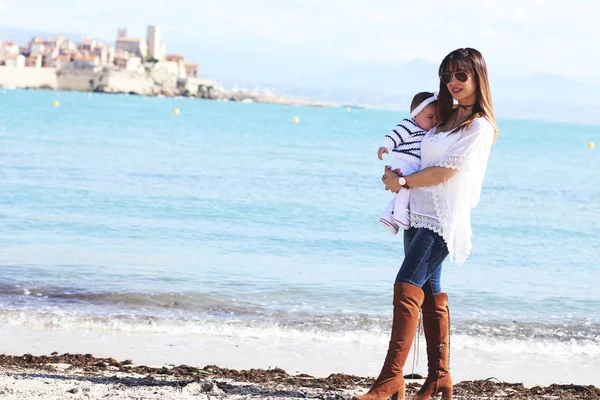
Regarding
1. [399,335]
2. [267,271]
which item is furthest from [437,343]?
[267,271]

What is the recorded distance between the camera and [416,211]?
155 inches

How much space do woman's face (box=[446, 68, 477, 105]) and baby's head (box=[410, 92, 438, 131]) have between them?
12 centimetres

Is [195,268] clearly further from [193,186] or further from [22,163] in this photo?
[22,163]

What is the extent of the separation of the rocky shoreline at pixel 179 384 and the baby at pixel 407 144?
3.16 ft

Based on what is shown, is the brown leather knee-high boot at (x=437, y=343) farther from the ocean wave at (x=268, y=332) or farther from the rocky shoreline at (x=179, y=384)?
the ocean wave at (x=268, y=332)

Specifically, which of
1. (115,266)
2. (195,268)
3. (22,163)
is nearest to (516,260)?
(195,268)

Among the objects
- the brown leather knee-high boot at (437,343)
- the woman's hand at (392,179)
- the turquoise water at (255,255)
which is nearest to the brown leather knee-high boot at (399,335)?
the brown leather knee-high boot at (437,343)

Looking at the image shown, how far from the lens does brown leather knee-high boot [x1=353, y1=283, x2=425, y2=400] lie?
3.88m

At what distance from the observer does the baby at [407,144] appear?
3979 millimetres

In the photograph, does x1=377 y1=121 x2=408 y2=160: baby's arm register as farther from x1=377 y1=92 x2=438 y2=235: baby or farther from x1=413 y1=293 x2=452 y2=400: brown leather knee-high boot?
x1=413 y1=293 x2=452 y2=400: brown leather knee-high boot

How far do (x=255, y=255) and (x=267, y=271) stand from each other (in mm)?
925

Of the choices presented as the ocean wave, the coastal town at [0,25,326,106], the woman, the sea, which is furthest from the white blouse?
the coastal town at [0,25,326,106]

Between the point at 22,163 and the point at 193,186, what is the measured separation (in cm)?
449

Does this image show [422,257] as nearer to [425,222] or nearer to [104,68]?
[425,222]
